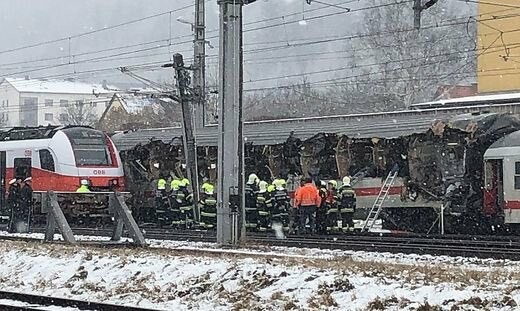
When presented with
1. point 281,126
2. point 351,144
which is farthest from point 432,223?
point 281,126

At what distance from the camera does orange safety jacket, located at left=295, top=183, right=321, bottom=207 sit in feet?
72.0

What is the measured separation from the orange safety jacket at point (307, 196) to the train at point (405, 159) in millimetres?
2015

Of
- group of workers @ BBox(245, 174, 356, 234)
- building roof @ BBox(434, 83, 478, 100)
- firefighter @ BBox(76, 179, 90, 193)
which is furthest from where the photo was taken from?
building roof @ BBox(434, 83, 478, 100)

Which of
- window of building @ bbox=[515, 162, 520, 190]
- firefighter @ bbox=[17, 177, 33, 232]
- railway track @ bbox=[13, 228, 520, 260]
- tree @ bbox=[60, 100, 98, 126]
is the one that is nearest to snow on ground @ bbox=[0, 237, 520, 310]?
railway track @ bbox=[13, 228, 520, 260]

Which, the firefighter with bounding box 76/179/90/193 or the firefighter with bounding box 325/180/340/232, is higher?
the firefighter with bounding box 76/179/90/193

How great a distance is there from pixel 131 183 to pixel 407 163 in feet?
32.6

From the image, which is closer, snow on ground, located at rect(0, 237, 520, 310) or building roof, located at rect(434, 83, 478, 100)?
snow on ground, located at rect(0, 237, 520, 310)

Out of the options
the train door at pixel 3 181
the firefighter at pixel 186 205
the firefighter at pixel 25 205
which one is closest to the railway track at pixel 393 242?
the firefighter at pixel 25 205

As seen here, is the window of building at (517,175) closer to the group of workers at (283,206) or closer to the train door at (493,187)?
the train door at (493,187)

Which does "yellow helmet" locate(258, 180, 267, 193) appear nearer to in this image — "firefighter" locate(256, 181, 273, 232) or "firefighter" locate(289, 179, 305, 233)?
"firefighter" locate(256, 181, 273, 232)

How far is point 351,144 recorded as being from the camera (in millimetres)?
24938

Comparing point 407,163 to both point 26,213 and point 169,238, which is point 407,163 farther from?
point 26,213

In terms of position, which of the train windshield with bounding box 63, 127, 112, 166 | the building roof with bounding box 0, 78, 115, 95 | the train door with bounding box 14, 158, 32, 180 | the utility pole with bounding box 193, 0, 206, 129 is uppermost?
the building roof with bounding box 0, 78, 115, 95

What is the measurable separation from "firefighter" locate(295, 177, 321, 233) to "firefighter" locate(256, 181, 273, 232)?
52.6 inches
